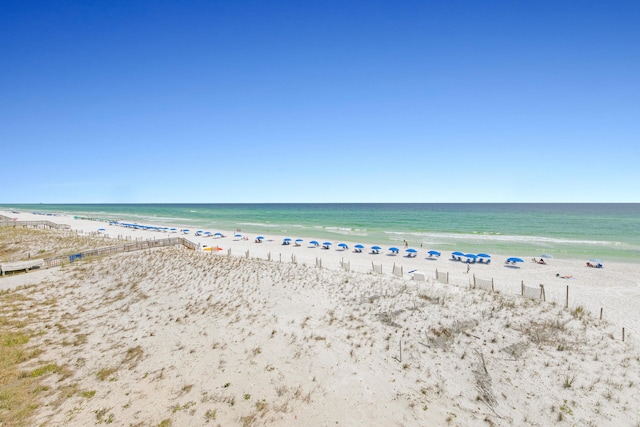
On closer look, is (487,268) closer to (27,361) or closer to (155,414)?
(155,414)

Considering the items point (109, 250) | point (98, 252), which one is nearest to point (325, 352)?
point (109, 250)

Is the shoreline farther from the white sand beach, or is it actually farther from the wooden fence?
the wooden fence

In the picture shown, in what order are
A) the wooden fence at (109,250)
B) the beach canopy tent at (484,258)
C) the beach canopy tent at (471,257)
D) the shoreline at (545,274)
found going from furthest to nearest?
the beach canopy tent at (471,257) → the beach canopy tent at (484,258) → the wooden fence at (109,250) → the shoreline at (545,274)

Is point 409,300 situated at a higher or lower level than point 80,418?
higher

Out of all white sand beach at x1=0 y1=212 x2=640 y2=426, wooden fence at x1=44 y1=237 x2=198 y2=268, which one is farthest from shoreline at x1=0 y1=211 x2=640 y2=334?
wooden fence at x1=44 y1=237 x2=198 y2=268

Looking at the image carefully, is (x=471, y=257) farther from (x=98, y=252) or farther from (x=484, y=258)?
(x=98, y=252)

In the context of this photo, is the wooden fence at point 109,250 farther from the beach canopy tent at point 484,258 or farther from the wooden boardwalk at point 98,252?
the beach canopy tent at point 484,258

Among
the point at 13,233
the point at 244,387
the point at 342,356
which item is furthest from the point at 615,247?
the point at 13,233

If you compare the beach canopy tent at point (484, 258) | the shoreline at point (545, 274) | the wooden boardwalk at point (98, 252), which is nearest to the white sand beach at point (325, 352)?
→ the shoreline at point (545, 274)
